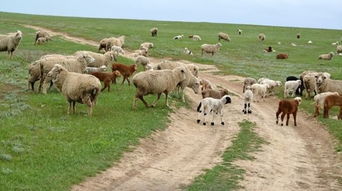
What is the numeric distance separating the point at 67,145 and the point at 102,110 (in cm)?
578

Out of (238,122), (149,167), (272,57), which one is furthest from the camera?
(272,57)

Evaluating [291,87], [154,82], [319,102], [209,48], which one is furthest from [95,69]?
[209,48]

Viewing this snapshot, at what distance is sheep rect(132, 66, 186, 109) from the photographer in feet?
67.4

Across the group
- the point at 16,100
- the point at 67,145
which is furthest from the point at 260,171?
the point at 16,100

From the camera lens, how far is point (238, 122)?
21.2 metres

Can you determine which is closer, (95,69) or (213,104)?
(213,104)

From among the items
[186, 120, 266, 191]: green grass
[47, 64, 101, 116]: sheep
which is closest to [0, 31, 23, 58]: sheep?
[47, 64, 101, 116]: sheep

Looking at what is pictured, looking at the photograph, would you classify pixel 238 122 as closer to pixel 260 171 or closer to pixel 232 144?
pixel 232 144

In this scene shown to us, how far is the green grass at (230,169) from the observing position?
12227 mm

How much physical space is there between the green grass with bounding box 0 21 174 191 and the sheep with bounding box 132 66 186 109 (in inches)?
27.5

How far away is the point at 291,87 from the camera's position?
93.5 ft

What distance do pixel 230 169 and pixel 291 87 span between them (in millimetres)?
15751

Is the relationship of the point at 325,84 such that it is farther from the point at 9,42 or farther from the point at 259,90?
the point at 9,42

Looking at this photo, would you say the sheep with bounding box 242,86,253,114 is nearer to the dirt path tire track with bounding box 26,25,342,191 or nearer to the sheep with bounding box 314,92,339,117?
the dirt path tire track with bounding box 26,25,342,191
